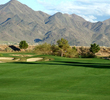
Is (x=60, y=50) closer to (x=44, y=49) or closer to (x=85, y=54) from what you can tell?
(x=44, y=49)

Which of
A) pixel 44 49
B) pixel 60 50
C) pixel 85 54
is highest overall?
pixel 44 49

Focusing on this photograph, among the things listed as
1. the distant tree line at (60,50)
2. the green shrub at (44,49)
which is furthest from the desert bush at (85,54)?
the green shrub at (44,49)

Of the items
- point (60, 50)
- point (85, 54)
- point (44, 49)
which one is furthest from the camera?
point (85, 54)

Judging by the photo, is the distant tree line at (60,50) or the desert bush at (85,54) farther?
the desert bush at (85,54)

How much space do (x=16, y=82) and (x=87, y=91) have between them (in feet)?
19.3

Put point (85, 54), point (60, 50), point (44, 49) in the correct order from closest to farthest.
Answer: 1. point (60, 50)
2. point (44, 49)
3. point (85, 54)

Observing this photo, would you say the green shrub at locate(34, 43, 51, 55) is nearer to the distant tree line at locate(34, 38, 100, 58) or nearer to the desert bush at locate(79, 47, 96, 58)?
the distant tree line at locate(34, 38, 100, 58)

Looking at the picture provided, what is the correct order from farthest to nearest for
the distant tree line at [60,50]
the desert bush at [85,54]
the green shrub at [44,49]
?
1. the desert bush at [85,54]
2. the green shrub at [44,49]
3. the distant tree line at [60,50]

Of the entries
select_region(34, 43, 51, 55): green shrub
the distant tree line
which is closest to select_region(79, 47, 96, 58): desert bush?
the distant tree line

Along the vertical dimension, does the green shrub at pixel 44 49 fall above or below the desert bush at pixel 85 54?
above

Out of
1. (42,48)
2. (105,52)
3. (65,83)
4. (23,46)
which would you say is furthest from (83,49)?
(65,83)

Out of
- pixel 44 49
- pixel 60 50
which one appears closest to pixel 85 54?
pixel 60 50

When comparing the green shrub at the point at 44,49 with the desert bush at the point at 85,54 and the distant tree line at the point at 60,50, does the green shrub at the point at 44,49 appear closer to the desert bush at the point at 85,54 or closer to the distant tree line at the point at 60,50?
the distant tree line at the point at 60,50

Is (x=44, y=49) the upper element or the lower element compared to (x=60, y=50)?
upper
